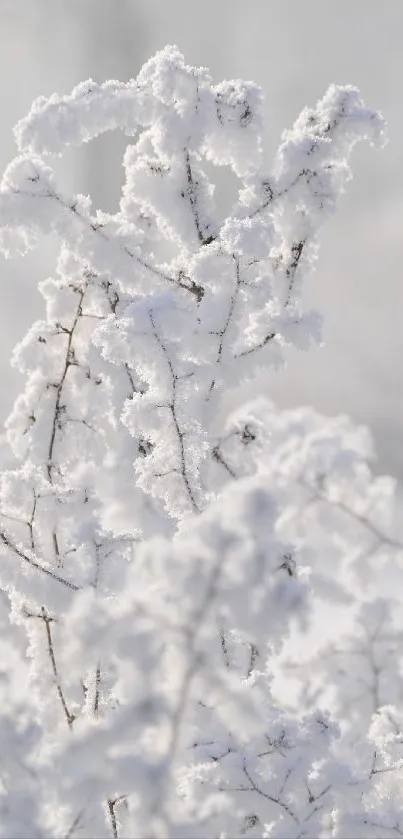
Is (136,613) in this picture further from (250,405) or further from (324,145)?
(250,405)

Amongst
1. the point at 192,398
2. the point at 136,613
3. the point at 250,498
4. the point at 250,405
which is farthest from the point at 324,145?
the point at 136,613

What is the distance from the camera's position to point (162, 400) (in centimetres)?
283

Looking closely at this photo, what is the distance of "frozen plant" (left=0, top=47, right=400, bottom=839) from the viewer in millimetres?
2326

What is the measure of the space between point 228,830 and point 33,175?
2660 millimetres

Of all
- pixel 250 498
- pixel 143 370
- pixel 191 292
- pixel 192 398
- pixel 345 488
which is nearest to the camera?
pixel 250 498

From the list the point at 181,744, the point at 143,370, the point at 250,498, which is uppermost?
the point at 143,370

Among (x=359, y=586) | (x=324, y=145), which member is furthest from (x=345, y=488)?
(x=324, y=145)

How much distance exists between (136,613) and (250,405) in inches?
102

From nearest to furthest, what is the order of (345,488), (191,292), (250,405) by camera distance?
(191,292) → (250,405) → (345,488)

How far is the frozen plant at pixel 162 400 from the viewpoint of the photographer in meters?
2.33

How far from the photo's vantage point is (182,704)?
1.69 metres

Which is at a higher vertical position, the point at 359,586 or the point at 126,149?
the point at 126,149

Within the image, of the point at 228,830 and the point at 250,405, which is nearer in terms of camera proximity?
the point at 228,830

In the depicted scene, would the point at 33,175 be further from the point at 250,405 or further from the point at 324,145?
the point at 250,405
